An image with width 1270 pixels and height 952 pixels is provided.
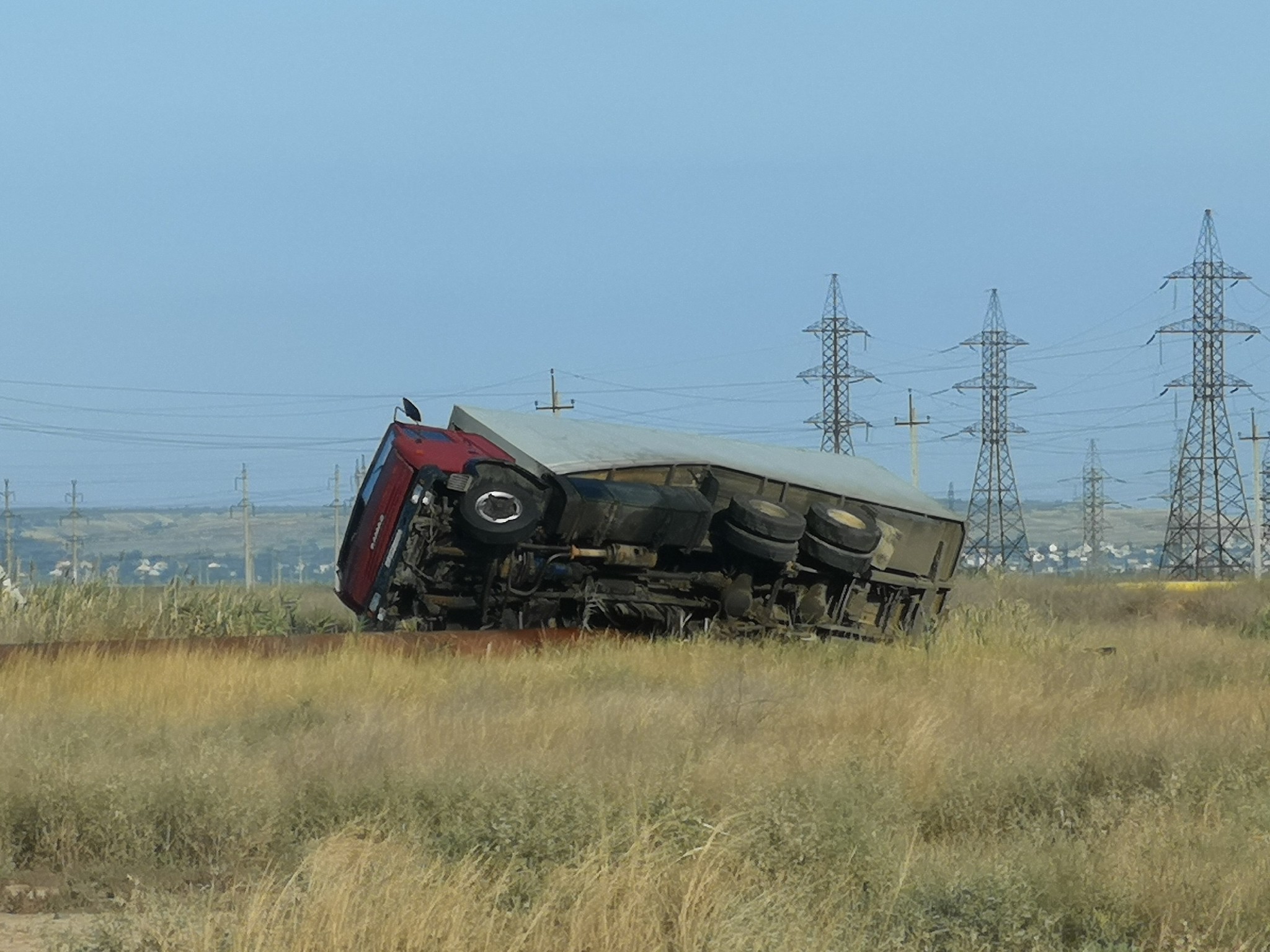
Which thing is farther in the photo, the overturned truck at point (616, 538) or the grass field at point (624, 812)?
the overturned truck at point (616, 538)

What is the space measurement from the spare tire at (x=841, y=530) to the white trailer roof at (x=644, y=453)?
67 cm

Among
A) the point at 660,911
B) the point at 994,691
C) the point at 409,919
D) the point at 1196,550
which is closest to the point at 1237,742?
the point at 994,691

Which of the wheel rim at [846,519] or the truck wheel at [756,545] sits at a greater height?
the wheel rim at [846,519]

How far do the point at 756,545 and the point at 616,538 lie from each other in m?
1.48

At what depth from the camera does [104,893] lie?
6.88m

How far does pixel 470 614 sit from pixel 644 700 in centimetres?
579

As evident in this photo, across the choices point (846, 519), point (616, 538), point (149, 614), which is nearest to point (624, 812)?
point (616, 538)

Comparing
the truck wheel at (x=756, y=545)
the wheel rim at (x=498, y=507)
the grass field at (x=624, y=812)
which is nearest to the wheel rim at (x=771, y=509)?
the truck wheel at (x=756, y=545)

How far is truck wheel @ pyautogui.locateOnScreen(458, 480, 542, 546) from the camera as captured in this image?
632 inches

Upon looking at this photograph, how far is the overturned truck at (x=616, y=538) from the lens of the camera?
649 inches

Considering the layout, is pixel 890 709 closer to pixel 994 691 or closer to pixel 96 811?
pixel 994 691

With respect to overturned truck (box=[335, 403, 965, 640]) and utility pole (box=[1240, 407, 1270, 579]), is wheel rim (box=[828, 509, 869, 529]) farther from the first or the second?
utility pole (box=[1240, 407, 1270, 579])

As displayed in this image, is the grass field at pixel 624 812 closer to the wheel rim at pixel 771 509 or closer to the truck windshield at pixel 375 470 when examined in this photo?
the wheel rim at pixel 771 509

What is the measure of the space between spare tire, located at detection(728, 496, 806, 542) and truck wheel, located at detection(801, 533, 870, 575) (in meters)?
0.47
